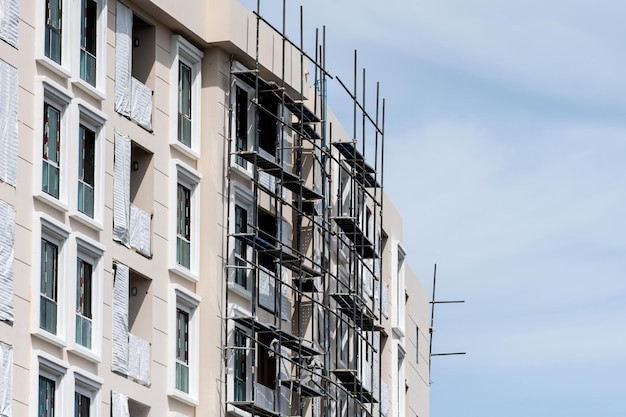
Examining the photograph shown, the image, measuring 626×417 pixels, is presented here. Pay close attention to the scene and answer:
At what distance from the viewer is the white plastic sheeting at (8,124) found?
39812 millimetres

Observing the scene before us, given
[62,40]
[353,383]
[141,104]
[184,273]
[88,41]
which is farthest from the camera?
[353,383]

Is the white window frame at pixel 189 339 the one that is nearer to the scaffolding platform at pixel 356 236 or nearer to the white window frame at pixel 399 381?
the scaffolding platform at pixel 356 236

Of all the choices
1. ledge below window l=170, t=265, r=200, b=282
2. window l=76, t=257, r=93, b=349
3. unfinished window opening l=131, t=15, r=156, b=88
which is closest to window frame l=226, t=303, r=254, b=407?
ledge below window l=170, t=265, r=200, b=282

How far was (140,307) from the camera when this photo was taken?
45625mm

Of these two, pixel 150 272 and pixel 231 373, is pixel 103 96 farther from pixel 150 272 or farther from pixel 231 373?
pixel 231 373

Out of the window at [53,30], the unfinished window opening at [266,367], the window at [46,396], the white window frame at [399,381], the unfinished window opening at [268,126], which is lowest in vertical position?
the window at [46,396]

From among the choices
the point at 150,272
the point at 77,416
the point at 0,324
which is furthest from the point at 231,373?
the point at 0,324

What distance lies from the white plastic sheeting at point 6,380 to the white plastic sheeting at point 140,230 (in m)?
6.45

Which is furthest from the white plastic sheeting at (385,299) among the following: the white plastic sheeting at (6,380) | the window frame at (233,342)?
the white plastic sheeting at (6,380)

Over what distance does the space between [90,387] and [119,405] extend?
1392 millimetres

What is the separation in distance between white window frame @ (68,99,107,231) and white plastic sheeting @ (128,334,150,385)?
9.97ft

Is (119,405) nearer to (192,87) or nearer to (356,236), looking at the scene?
(192,87)

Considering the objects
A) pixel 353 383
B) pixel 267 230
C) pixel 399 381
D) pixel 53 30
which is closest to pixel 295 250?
pixel 267 230

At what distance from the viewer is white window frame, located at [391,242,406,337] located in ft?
223
